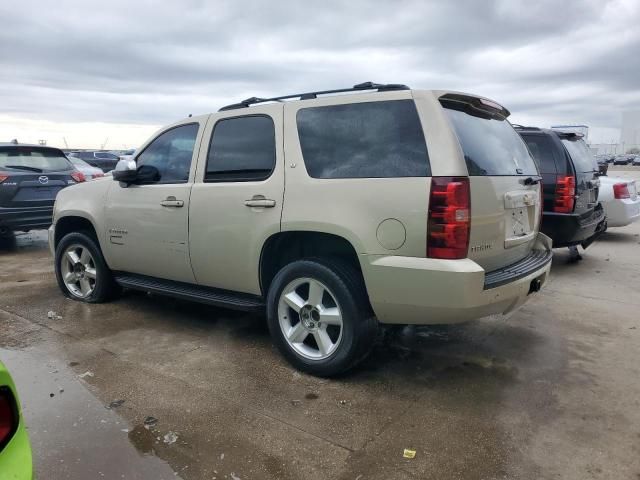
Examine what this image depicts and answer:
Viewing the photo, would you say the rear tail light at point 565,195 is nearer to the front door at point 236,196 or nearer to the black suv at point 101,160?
the front door at point 236,196

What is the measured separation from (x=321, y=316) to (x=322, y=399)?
53 centimetres

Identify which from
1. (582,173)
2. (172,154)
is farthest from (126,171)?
(582,173)

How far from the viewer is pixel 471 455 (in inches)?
104

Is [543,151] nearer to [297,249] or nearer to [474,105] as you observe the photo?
[474,105]

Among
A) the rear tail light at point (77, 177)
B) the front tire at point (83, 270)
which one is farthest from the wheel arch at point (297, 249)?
the rear tail light at point (77, 177)

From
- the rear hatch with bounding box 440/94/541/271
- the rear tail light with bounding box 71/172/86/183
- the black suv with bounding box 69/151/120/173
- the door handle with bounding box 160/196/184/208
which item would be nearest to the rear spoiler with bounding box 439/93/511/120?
the rear hatch with bounding box 440/94/541/271

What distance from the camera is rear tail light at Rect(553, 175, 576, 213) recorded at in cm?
606

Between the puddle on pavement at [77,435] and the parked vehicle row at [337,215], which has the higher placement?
→ the parked vehicle row at [337,215]

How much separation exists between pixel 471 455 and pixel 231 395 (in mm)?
1505

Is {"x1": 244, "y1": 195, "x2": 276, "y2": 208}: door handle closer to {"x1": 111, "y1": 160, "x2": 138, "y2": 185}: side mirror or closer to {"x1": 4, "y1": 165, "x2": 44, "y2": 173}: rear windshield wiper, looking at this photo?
{"x1": 111, "y1": 160, "x2": 138, "y2": 185}: side mirror

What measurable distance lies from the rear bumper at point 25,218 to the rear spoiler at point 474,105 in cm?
707

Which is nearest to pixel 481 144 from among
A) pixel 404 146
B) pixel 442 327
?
pixel 404 146

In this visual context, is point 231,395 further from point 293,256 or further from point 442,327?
point 442,327

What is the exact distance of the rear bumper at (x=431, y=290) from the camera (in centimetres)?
296
